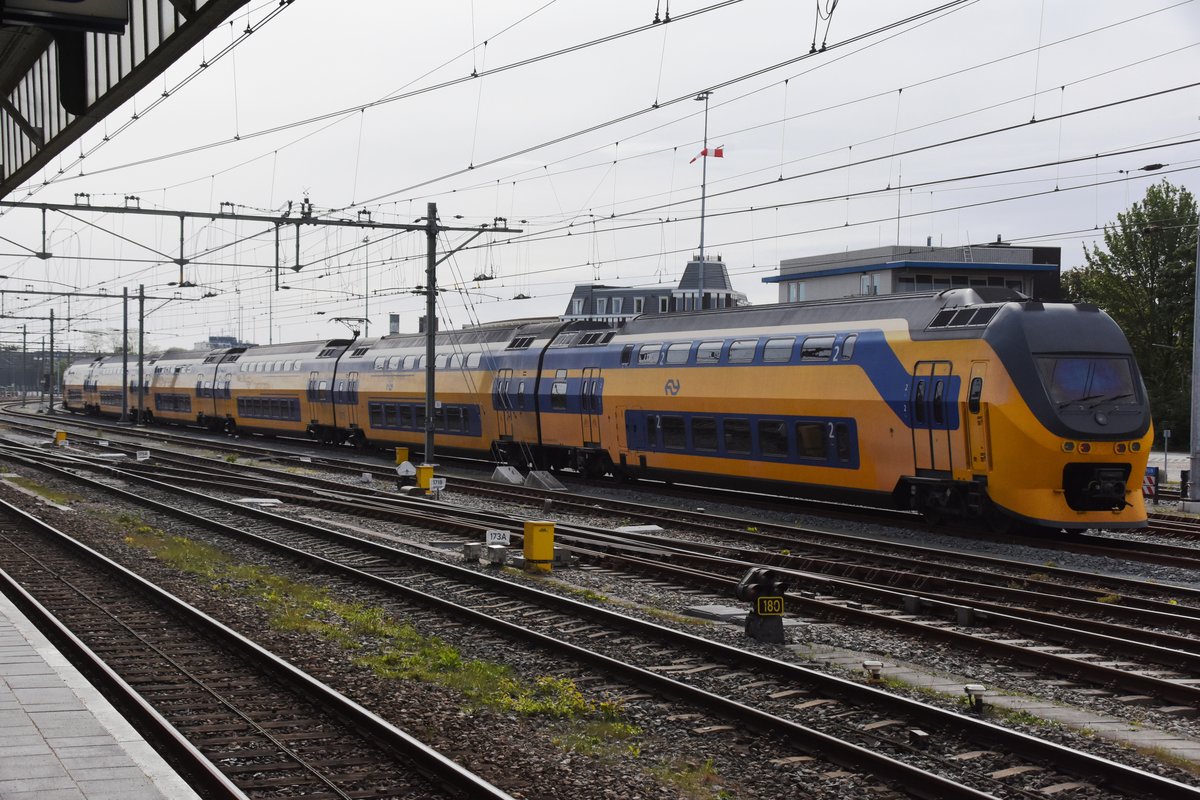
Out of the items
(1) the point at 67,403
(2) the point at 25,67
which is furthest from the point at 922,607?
(1) the point at 67,403

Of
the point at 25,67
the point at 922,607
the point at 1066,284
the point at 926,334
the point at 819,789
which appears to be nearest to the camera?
the point at 819,789

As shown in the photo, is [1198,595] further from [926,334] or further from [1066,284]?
[1066,284]

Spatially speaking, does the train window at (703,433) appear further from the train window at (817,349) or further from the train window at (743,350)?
the train window at (817,349)

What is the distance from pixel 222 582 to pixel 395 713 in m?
8.64

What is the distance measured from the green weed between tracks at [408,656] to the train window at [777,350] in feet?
39.5

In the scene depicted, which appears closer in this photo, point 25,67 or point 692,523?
point 25,67

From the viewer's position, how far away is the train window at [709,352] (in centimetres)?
2866

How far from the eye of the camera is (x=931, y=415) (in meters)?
22.7

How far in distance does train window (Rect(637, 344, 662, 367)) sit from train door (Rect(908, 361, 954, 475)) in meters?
9.13

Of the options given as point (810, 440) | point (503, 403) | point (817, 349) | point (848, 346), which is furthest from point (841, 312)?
point (503, 403)

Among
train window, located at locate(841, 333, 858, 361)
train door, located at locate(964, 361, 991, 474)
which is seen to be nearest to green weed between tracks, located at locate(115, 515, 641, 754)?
train door, located at locate(964, 361, 991, 474)

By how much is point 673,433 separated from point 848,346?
6754 millimetres

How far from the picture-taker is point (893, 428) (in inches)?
930

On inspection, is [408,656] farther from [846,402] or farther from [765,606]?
[846,402]
